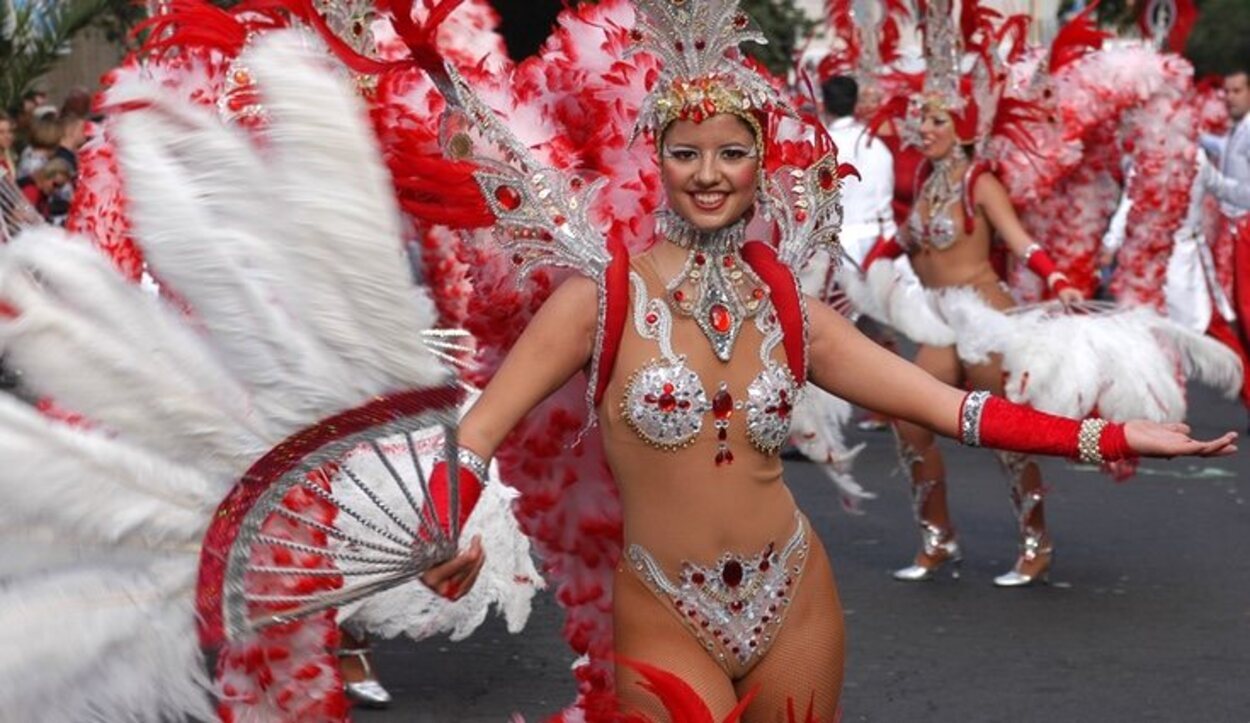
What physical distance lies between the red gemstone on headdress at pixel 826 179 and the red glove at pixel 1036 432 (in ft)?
Answer: 1.91

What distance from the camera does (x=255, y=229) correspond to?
3.37 meters

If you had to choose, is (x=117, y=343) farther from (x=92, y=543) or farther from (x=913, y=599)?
(x=913, y=599)

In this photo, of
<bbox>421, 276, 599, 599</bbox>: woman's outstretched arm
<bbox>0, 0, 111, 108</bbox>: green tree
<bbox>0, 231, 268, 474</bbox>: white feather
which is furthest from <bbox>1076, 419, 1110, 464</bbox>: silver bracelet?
<bbox>0, 0, 111, 108</bbox>: green tree

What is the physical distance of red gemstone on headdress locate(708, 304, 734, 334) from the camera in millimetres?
4371

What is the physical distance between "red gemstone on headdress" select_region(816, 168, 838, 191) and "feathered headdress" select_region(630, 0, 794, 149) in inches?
6.4

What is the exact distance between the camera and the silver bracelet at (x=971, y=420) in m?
4.34

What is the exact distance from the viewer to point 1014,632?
8023 millimetres

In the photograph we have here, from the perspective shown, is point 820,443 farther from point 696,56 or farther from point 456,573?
point 456,573

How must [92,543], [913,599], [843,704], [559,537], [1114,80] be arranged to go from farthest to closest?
[1114,80] < [913,599] < [843,704] < [559,537] < [92,543]

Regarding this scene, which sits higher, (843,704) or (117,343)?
(117,343)

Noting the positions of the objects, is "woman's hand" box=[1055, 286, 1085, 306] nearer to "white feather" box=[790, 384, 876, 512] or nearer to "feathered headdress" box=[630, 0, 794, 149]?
"white feather" box=[790, 384, 876, 512]

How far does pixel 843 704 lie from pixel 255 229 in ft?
12.9

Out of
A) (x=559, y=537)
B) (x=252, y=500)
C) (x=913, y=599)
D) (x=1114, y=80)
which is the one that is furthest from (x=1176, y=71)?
(x=252, y=500)

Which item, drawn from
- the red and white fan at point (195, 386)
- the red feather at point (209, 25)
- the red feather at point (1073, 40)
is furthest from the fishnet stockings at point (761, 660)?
the red feather at point (1073, 40)
